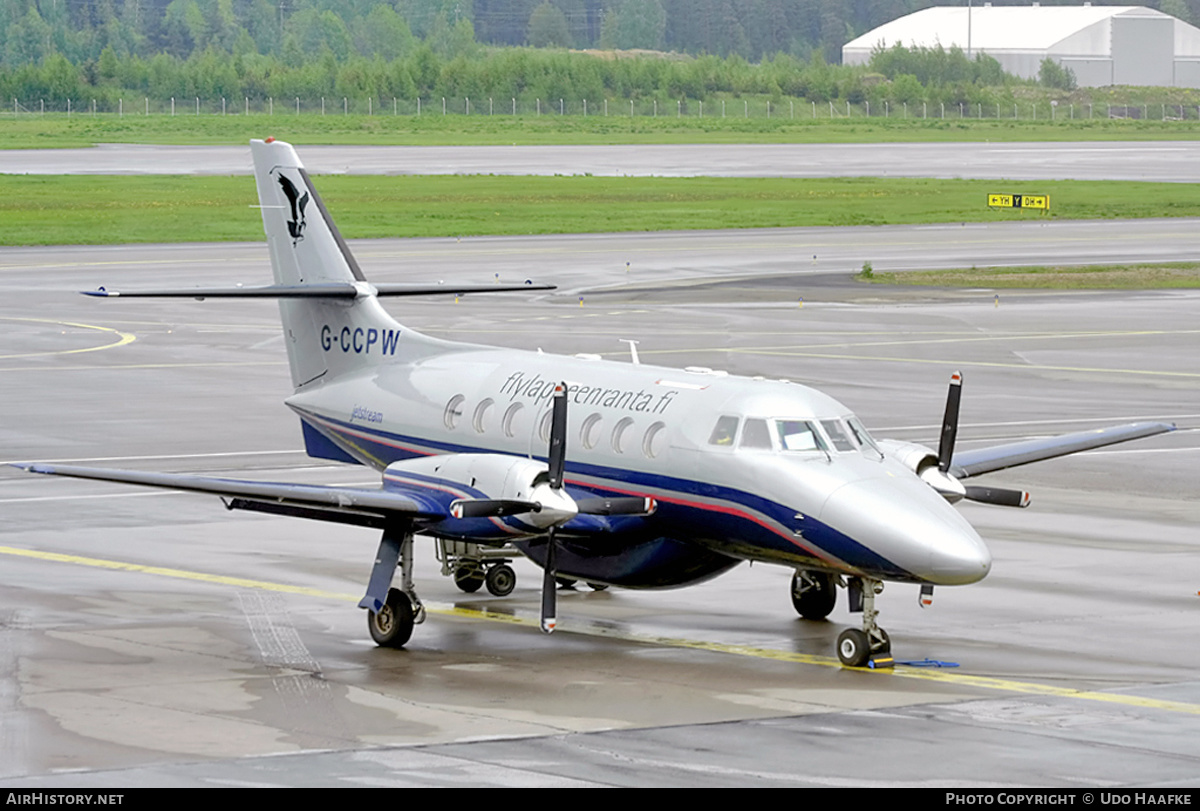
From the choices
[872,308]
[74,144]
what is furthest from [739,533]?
[74,144]

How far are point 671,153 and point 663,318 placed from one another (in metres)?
91.1

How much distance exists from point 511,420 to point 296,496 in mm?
3080

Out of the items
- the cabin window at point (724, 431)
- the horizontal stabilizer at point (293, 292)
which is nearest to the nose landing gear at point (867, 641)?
the cabin window at point (724, 431)

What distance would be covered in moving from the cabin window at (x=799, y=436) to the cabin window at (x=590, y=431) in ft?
7.91

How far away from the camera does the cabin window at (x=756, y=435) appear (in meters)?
20.0

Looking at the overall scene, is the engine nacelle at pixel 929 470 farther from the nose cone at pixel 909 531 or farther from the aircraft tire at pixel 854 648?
the aircraft tire at pixel 854 648

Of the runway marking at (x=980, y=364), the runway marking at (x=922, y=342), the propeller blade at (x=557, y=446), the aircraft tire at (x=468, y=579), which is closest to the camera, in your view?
the propeller blade at (x=557, y=446)

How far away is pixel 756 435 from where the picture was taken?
20078 millimetres

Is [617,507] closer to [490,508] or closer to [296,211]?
[490,508]

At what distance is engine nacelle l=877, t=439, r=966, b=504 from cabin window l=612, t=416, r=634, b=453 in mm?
2882

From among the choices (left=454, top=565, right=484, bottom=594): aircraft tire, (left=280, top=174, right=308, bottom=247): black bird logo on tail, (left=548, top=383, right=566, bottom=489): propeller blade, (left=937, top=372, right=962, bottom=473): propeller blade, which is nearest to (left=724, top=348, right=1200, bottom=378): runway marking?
(left=280, top=174, right=308, bottom=247): black bird logo on tail

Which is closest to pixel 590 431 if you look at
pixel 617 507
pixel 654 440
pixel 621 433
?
pixel 621 433

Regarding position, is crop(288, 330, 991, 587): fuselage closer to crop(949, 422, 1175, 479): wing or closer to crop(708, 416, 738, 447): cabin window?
crop(708, 416, 738, 447): cabin window

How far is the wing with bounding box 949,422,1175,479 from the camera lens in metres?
22.7
